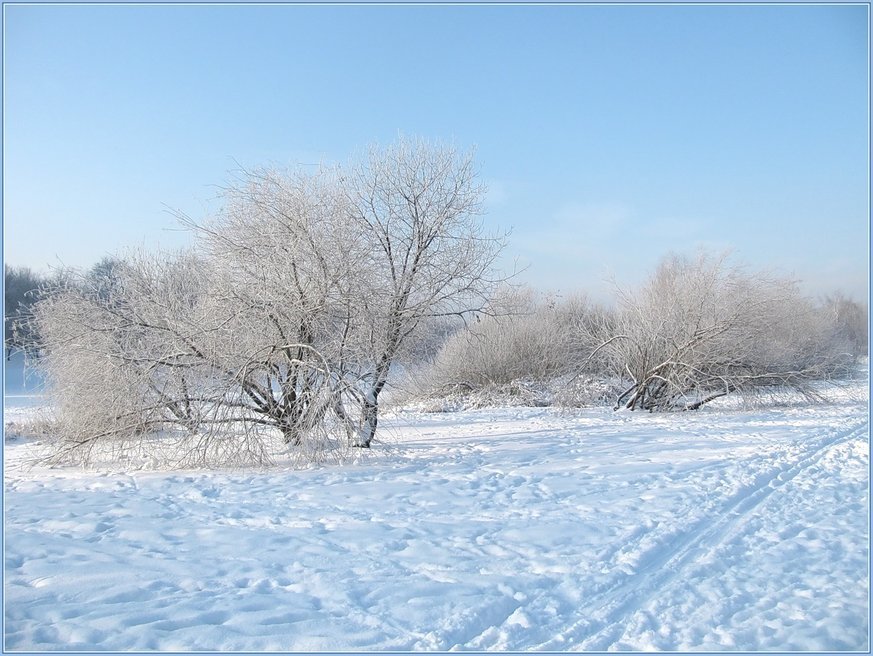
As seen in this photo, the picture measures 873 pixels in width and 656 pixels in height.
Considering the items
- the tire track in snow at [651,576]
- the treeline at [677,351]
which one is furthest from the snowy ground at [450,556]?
the treeline at [677,351]

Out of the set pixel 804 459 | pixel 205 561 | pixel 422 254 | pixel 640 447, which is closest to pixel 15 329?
pixel 422 254

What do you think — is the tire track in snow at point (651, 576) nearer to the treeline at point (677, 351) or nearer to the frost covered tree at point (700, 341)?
the treeline at point (677, 351)

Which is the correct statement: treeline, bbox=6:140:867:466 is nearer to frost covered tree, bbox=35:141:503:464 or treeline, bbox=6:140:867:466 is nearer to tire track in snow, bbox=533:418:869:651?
frost covered tree, bbox=35:141:503:464

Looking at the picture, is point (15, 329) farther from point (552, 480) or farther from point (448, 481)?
point (552, 480)

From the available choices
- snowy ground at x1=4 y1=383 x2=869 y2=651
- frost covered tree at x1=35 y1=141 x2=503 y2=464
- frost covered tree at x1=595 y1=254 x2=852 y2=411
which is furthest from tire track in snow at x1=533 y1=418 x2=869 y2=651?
frost covered tree at x1=595 y1=254 x2=852 y2=411

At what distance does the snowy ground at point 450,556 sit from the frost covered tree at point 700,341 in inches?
324

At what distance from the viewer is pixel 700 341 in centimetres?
1759

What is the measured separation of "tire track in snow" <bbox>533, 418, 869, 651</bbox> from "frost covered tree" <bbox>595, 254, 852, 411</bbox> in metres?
10.4

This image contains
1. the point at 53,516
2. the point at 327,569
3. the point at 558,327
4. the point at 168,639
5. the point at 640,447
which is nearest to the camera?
the point at 168,639

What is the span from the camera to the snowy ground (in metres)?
3.86

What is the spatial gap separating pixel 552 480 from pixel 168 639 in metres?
5.63

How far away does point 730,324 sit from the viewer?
17.8m

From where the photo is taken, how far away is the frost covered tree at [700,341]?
1772cm

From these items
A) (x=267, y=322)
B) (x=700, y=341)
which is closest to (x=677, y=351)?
(x=700, y=341)
